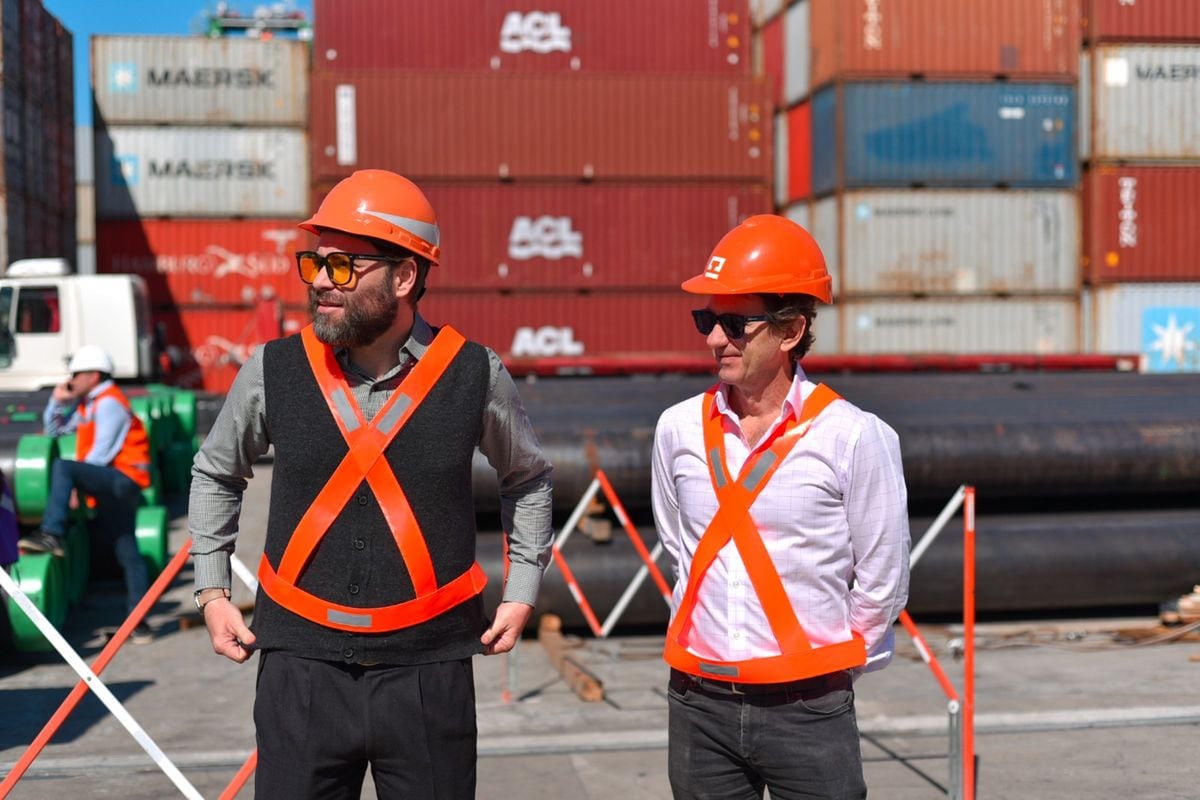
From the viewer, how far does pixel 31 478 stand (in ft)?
32.5

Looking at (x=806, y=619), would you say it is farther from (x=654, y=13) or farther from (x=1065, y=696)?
(x=654, y=13)

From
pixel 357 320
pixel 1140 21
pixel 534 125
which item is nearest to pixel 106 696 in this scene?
pixel 357 320

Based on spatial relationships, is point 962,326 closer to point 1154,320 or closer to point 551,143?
point 1154,320

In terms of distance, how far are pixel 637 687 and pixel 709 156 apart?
20.8m

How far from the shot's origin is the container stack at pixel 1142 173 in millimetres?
26766

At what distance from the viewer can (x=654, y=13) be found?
2730 centimetres

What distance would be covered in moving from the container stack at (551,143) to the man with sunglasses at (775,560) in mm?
23825

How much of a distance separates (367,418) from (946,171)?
81.2 feet

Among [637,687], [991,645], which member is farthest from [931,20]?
[637,687]

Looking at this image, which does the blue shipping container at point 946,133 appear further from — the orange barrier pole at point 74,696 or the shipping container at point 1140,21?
the orange barrier pole at point 74,696

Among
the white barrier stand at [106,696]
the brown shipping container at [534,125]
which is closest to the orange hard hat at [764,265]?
the white barrier stand at [106,696]

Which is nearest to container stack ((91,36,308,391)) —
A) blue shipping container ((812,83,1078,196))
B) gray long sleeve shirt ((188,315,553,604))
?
blue shipping container ((812,83,1078,196))

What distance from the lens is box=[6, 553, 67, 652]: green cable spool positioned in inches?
335

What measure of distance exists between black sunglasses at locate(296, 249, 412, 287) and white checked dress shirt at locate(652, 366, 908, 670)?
0.88 m
